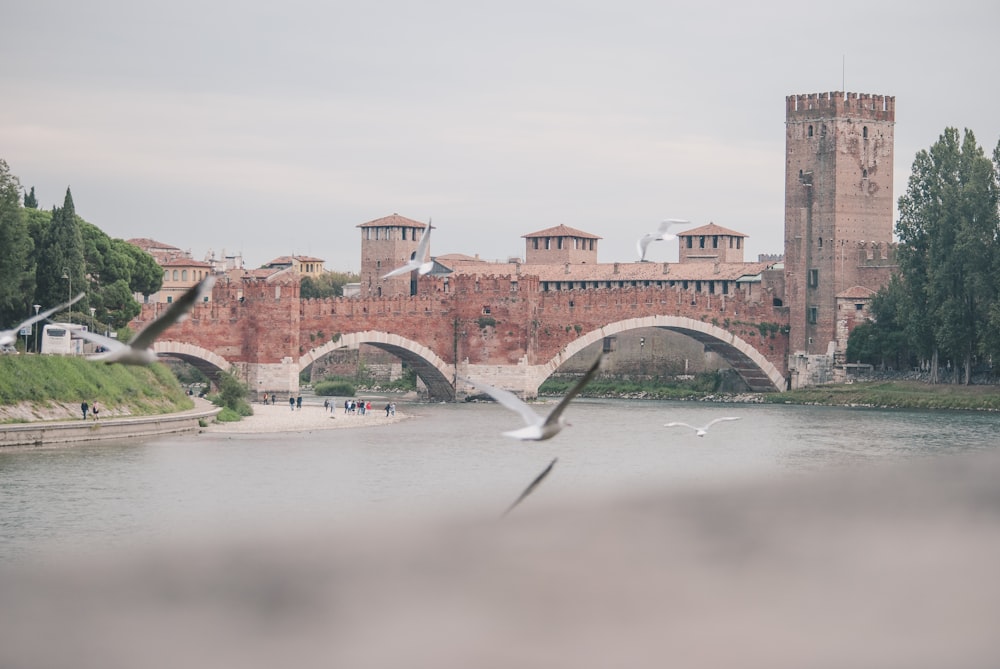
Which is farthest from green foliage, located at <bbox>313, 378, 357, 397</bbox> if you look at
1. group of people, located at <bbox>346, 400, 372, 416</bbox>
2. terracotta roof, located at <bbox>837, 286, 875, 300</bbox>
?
terracotta roof, located at <bbox>837, 286, 875, 300</bbox>

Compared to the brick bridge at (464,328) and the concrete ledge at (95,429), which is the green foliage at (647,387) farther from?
the concrete ledge at (95,429)

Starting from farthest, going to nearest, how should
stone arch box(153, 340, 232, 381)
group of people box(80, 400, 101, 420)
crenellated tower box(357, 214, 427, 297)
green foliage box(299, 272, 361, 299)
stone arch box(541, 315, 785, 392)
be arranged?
1. green foliage box(299, 272, 361, 299)
2. crenellated tower box(357, 214, 427, 297)
3. stone arch box(541, 315, 785, 392)
4. stone arch box(153, 340, 232, 381)
5. group of people box(80, 400, 101, 420)

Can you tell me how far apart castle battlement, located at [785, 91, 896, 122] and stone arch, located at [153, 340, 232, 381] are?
16.5 metres

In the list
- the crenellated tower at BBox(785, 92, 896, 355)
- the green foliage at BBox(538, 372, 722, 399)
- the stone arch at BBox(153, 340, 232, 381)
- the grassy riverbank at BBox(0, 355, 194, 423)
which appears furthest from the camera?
the green foliage at BBox(538, 372, 722, 399)

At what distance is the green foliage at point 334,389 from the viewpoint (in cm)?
4534

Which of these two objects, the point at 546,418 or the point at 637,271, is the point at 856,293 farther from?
the point at 546,418

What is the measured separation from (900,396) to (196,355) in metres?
16.1

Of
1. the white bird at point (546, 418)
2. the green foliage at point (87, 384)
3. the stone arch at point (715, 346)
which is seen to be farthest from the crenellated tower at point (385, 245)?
the white bird at point (546, 418)

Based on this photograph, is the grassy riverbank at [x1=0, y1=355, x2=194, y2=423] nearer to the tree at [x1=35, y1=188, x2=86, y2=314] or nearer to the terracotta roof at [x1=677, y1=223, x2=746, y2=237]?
the tree at [x1=35, y1=188, x2=86, y2=314]

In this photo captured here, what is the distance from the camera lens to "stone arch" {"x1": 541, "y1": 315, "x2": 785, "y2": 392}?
41.8 metres

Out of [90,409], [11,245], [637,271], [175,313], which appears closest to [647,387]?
[637,271]

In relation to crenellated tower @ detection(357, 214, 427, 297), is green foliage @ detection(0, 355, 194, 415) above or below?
below

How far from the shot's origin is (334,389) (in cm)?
4606

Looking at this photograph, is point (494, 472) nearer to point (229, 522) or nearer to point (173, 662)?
point (229, 522)
